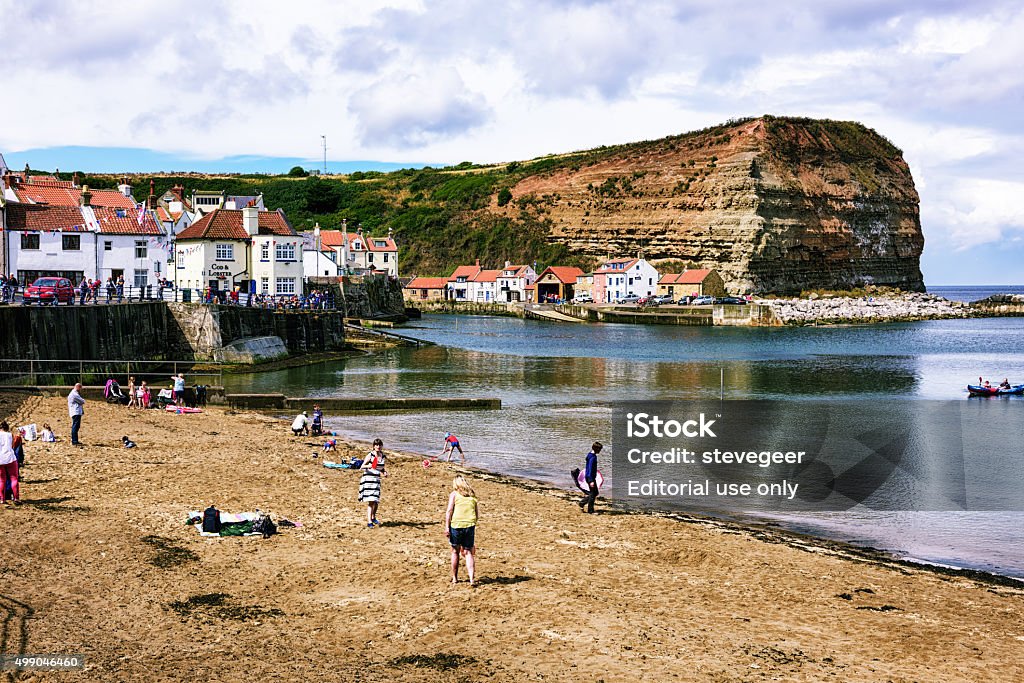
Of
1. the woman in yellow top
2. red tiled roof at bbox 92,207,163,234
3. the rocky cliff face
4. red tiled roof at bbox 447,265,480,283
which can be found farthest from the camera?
red tiled roof at bbox 447,265,480,283

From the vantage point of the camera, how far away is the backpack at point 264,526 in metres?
16.8

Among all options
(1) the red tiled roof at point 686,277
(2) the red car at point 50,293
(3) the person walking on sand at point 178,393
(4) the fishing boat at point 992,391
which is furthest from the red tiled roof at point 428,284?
(3) the person walking on sand at point 178,393

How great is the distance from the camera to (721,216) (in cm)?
14675

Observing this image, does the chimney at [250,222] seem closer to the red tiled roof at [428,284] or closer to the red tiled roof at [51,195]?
the red tiled roof at [51,195]

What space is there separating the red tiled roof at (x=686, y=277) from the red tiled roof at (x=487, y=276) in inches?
1141

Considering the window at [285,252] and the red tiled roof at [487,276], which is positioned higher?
the red tiled roof at [487,276]

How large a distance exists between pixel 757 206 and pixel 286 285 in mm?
93951

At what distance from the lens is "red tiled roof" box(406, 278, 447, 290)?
520 ft

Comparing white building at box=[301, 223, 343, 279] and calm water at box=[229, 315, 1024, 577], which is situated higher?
white building at box=[301, 223, 343, 279]

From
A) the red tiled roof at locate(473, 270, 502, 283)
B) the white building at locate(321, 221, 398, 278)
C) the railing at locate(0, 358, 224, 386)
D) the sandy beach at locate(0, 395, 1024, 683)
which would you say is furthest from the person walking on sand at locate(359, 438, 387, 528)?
the red tiled roof at locate(473, 270, 502, 283)

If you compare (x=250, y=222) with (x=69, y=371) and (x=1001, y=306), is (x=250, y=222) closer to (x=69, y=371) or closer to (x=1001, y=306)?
(x=69, y=371)

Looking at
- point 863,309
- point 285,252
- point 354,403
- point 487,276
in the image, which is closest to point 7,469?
point 354,403

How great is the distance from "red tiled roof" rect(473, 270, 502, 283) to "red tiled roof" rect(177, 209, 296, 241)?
277 ft

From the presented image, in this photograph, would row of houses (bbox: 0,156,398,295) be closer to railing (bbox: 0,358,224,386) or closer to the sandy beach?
railing (bbox: 0,358,224,386)
